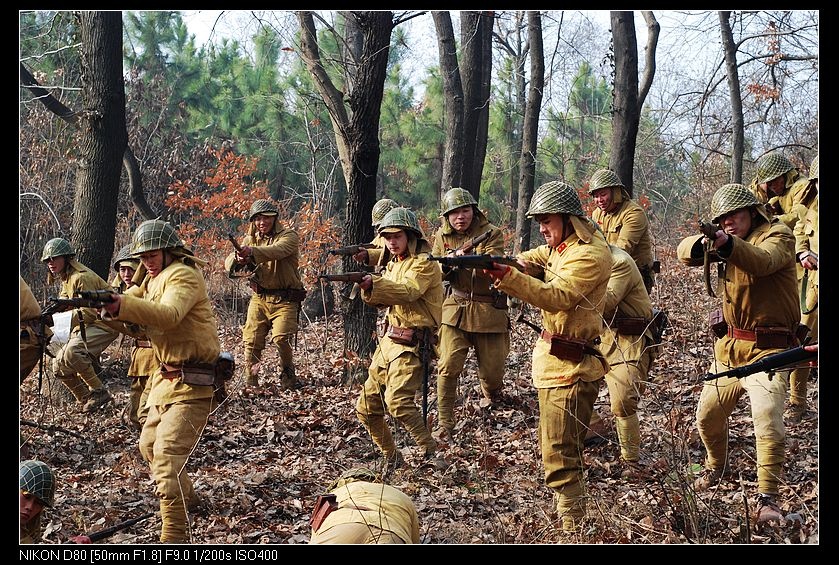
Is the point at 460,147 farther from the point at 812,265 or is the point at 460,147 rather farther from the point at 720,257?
the point at 720,257

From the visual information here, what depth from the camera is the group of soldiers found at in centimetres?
537

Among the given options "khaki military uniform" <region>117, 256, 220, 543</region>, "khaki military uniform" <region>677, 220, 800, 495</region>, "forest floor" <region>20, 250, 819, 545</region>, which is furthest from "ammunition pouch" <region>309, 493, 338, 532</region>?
"khaki military uniform" <region>677, 220, 800, 495</region>

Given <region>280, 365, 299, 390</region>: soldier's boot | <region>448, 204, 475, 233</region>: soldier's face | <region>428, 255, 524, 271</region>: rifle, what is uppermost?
<region>448, 204, 475, 233</region>: soldier's face

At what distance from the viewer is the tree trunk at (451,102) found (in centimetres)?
1351

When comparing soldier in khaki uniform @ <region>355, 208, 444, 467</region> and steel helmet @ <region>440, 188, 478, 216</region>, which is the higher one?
steel helmet @ <region>440, 188, 478, 216</region>

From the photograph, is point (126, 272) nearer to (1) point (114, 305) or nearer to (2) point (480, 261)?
(1) point (114, 305)

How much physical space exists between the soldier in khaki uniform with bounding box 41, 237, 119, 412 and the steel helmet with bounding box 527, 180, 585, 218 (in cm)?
617

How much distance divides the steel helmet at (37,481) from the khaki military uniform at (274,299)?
5.37 m

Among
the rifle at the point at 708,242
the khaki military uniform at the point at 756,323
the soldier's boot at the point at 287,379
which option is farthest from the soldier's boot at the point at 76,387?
the rifle at the point at 708,242

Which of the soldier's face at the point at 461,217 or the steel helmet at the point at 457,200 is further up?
the steel helmet at the point at 457,200

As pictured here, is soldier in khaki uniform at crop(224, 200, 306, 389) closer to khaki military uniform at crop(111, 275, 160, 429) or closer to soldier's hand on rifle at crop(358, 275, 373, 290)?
khaki military uniform at crop(111, 275, 160, 429)

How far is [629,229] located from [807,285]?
2061 mm

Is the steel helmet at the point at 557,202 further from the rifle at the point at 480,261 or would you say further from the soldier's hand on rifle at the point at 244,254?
the soldier's hand on rifle at the point at 244,254

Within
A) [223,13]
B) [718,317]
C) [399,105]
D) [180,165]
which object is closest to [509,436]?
[718,317]
